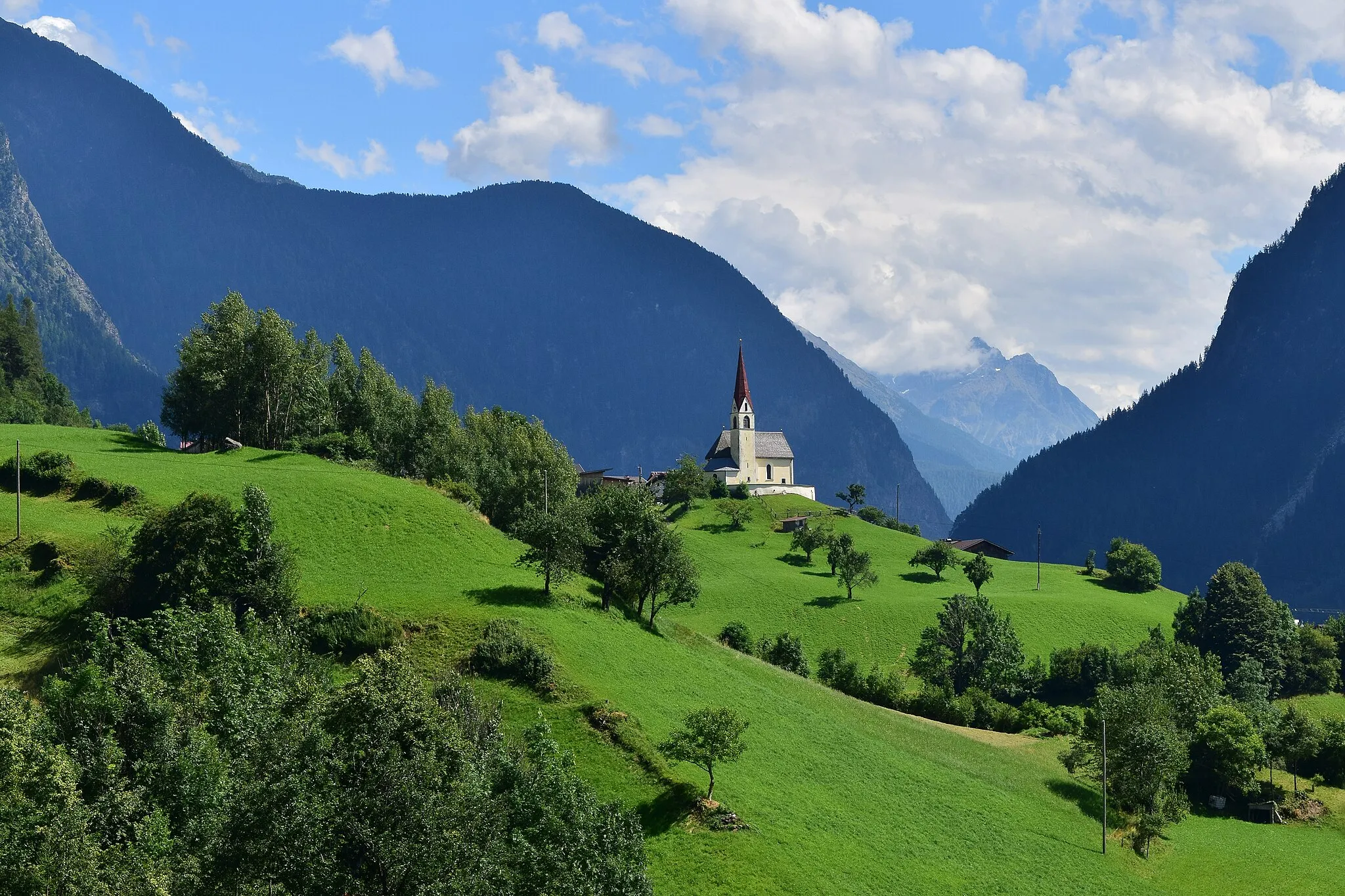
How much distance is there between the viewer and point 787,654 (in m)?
101

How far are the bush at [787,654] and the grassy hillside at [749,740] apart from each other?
14.4m

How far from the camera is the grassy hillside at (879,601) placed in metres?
121

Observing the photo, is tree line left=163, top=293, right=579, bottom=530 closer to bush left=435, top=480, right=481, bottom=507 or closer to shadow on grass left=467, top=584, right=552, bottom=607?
bush left=435, top=480, right=481, bottom=507

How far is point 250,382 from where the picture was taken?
110312mm

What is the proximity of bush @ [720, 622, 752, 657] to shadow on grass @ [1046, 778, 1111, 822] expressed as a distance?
32.0 metres

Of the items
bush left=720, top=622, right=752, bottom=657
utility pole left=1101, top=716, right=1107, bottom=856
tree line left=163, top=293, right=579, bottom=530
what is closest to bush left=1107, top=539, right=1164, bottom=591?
bush left=720, top=622, right=752, bottom=657

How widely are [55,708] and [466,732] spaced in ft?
58.8

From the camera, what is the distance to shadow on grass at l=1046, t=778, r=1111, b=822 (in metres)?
72.8

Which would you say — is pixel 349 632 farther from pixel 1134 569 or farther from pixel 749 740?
pixel 1134 569

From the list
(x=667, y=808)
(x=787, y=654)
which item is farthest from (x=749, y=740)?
(x=787, y=654)

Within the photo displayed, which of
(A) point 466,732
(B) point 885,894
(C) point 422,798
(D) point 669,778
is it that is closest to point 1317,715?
(B) point 885,894

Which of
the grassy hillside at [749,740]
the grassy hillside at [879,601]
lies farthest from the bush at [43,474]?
the grassy hillside at [879,601]

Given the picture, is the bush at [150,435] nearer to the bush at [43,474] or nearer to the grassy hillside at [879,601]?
the bush at [43,474]

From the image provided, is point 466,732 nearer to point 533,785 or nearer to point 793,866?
point 533,785
